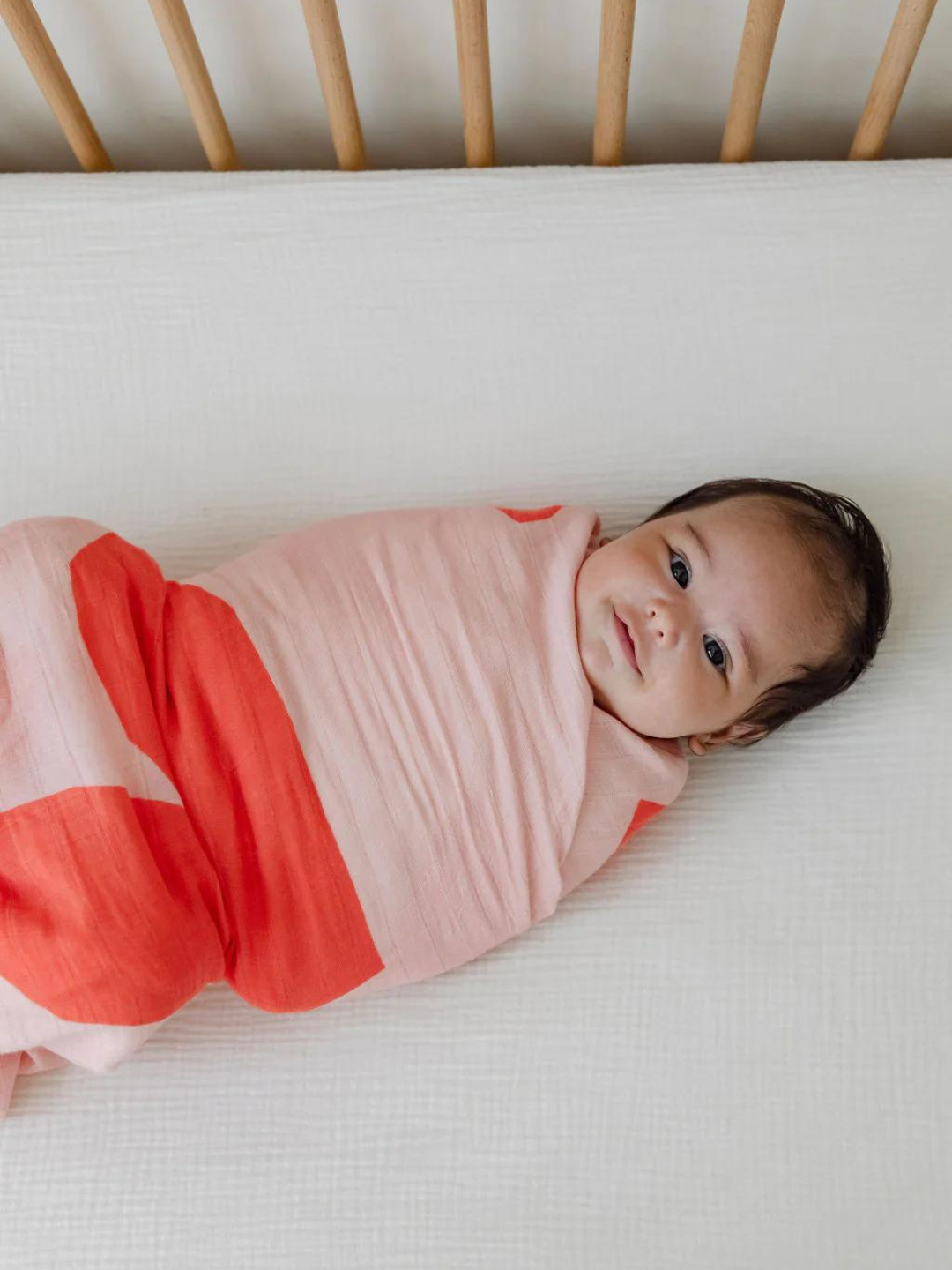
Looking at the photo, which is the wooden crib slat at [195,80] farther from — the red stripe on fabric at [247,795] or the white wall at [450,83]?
the red stripe on fabric at [247,795]

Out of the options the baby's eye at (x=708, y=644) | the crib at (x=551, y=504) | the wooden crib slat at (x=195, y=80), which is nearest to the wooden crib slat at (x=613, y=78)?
the crib at (x=551, y=504)

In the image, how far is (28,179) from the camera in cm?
119

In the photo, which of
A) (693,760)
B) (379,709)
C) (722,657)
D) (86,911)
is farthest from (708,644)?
(86,911)

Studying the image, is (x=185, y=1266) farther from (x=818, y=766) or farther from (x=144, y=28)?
(x=144, y=28)

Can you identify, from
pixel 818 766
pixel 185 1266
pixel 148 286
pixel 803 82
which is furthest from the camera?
pixel 803 82

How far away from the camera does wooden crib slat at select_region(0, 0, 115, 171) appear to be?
3.44ft

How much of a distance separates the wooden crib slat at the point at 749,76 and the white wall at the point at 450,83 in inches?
3.0

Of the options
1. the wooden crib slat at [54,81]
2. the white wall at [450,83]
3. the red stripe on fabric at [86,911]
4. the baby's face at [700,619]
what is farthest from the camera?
the white wall at [450,83]

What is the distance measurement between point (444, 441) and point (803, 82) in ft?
1.92

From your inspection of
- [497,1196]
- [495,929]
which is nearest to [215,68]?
[495,929]

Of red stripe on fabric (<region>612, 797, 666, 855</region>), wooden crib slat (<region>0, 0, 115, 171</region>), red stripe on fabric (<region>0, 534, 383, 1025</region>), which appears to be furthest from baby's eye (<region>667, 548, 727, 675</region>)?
wooden crib slat (<region>0, 0, 115, 171</region>)

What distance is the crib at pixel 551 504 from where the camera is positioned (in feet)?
3.07

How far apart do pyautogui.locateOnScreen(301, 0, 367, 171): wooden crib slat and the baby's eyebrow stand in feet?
1.85

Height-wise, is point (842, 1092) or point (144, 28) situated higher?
point (144, 28)
